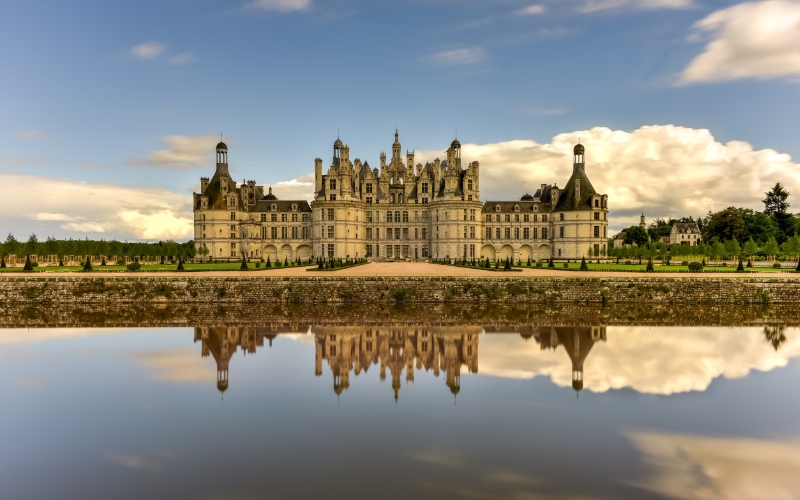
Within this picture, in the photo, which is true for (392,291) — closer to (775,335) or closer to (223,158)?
(775,335)

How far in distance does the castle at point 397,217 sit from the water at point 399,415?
39462 mm

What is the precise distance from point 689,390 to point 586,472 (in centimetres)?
691

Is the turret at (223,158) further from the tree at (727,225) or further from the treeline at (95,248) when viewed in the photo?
the tree at (727,225)

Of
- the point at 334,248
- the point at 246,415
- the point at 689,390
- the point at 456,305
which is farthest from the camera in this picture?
the point at 334,248

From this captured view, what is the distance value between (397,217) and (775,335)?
149 ft

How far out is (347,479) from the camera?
31.7ft

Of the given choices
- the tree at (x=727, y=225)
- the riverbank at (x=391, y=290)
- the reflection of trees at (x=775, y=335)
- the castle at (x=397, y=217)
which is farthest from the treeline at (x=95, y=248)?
the tree at (x=727, y=225)

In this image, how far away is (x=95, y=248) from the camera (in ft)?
193

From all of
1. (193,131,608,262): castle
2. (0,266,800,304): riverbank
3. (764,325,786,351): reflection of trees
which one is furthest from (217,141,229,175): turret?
(764,325,786,351): reflection of trees

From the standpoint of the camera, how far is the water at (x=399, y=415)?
9.58 m

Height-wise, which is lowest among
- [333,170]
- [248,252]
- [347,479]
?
[347,479]

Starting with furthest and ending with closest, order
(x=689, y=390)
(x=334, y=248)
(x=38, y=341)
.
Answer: (x=334, y=248) → (x=38, y=341) → (x=689, y=390)

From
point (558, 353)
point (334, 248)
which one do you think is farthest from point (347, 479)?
point (334, 248)

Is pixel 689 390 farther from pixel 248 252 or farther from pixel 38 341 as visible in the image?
pixel 248 252
